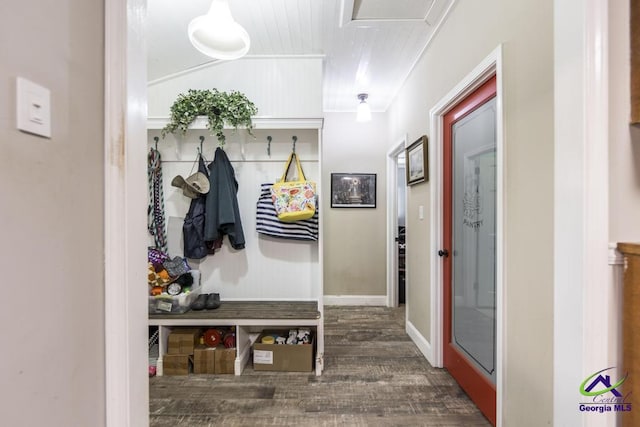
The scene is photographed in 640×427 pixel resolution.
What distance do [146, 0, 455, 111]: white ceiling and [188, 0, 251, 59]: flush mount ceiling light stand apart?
503mm

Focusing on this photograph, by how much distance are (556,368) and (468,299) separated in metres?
0.95

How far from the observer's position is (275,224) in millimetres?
2357

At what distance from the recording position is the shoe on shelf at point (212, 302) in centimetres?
226

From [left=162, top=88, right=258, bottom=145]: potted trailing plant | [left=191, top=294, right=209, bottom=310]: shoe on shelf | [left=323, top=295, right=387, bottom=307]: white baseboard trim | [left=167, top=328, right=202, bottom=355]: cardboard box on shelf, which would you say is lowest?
[left=323, top=295, right=387, bottom=307]: white baseboard trim

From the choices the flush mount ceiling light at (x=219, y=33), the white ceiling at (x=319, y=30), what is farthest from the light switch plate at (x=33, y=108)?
the white ceiling at (x=319, y=30)

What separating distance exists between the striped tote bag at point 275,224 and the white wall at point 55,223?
1563mm

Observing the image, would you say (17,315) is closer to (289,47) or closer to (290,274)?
(290,274)

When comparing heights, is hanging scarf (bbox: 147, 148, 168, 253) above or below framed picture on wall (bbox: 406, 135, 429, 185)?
below

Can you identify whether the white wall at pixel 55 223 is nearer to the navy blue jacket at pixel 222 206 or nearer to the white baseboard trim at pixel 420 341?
the navy blue jacket at pixel 222 206

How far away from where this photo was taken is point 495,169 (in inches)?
62.8

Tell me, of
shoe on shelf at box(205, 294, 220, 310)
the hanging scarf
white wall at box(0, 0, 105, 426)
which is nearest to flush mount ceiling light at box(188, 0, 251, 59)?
white wall at box(0, 0, 105, 426)

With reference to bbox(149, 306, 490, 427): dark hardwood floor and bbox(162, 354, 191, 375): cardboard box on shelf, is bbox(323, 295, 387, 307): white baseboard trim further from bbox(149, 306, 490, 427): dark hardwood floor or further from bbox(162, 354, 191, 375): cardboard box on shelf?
bbox(162, 354, 191, 375): cardboard box on shelf

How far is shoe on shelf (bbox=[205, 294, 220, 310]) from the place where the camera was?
2260 mm

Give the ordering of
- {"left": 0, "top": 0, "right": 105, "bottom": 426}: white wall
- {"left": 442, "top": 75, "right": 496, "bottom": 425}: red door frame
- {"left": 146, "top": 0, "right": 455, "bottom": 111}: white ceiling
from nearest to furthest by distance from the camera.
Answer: {"left": 0, "top": 0, "right": 105, "bottom": 426}: white wall < {"left": 442, "top": 75, "right": 496, "bottom": 425}: red door frame < {"left": 146, "top": 0, "right": 455, "bottom": 111}: white ceiling
